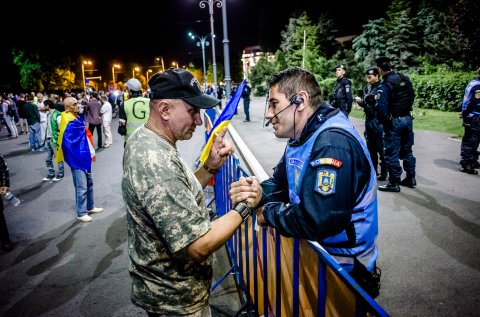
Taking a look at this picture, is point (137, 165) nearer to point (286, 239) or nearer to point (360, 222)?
point (286, 239)

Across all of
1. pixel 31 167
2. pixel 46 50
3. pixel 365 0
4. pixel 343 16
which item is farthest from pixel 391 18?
pixel 46 50

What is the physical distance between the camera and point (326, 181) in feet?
5.46

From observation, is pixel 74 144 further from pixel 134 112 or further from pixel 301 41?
pixel 301 41

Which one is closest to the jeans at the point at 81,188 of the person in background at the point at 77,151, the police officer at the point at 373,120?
the person in background at the point at 77,151

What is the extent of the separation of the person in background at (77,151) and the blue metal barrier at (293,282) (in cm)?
328

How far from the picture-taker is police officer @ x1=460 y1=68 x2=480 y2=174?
692 cm

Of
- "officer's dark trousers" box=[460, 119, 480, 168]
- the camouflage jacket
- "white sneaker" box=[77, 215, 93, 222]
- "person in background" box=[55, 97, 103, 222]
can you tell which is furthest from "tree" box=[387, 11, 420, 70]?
the camouflage jacket

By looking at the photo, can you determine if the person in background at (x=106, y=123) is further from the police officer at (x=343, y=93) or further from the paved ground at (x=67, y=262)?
the police officer at (x=343, y=93)

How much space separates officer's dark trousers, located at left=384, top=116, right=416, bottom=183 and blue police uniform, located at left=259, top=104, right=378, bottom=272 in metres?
4.81

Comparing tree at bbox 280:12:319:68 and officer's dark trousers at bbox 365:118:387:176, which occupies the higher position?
tree at bbox 280:12:319:68

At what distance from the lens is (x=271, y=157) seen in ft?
31.8

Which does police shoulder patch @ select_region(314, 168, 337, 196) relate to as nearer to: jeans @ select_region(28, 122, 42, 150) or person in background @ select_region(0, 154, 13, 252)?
person in background @ select_region(0, 154, 13, 252)

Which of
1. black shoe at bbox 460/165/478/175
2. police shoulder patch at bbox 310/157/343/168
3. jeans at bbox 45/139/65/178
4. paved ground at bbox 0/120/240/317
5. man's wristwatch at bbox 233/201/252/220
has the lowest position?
paved ground at bbox 0/120/240/317

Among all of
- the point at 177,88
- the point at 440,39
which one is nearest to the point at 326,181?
the point at 177,88
